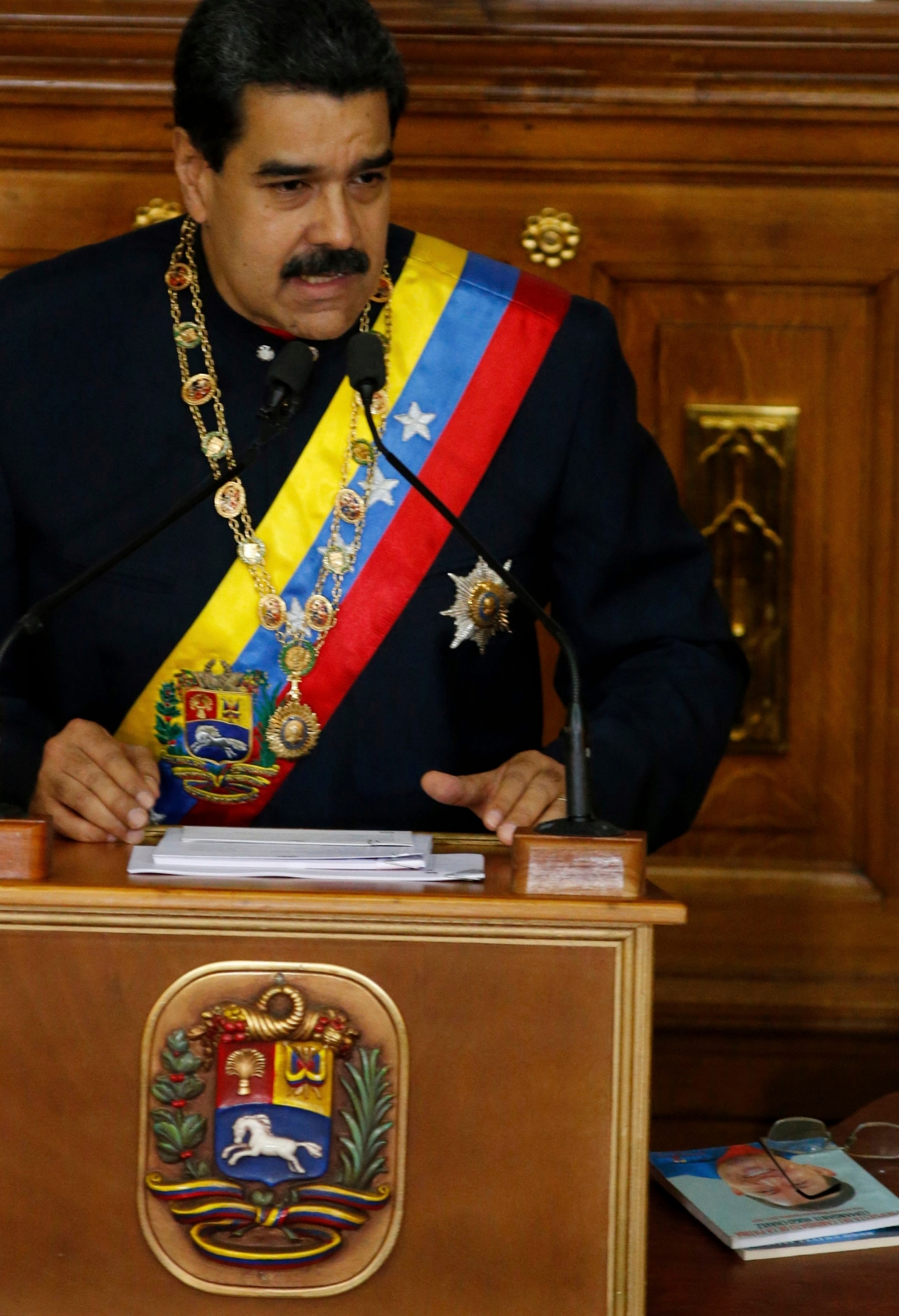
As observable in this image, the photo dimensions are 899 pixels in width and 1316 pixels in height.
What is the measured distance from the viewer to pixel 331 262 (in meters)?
1.72

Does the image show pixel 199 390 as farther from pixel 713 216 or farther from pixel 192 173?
pixel 713 216

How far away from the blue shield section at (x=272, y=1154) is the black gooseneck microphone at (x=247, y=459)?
0.37 metres

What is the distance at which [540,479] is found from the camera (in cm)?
189

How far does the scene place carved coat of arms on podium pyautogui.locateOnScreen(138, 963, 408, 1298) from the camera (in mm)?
1144

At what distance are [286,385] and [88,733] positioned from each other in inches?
14.5

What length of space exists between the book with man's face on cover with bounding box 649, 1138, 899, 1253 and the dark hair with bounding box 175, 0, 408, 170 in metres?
1.03

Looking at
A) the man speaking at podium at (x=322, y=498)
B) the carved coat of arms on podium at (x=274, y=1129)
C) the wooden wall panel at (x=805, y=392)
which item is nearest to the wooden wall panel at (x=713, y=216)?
→ the wooden wall panel at (x=805, y=392)

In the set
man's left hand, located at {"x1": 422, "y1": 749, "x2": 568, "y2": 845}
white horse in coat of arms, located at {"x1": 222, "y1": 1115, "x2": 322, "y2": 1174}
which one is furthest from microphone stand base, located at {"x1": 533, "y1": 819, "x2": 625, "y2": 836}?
white horse in coat of arms, located at {"x1": 222, "y1": 1115, "x2": 322, "y2": 1174}

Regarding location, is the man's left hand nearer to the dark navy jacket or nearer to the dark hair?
the dark navy jacket

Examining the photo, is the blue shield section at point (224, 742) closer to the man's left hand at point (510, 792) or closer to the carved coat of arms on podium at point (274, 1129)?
the man's left hand at point (510, 792)

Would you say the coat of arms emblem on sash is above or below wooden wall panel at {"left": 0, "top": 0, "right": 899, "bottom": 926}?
below

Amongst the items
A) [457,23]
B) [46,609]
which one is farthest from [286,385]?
[457,23]

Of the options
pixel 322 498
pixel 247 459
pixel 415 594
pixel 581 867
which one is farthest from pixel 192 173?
pixel 581 867

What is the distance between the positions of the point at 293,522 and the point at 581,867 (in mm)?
738
